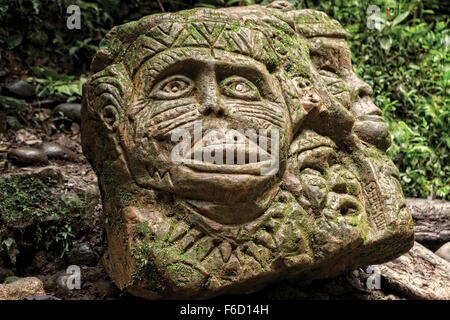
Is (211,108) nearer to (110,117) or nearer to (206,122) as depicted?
(206,122)

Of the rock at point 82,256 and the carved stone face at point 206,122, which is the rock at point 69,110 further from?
the carved stone face at point 206,122

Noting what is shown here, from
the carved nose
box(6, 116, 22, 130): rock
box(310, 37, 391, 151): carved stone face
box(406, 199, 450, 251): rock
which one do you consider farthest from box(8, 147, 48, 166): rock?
box(406, 199, 450, 251): rock

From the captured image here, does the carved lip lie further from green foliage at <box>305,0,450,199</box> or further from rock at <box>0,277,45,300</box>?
green foliage at <box>305,0,450,199</box>

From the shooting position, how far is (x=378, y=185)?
9.46 ft

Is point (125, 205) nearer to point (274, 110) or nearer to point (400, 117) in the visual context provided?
point (274, 110)

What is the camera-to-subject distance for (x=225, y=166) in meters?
2.31

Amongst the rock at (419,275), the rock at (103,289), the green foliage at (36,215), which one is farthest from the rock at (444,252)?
the green foliage at (36,215)

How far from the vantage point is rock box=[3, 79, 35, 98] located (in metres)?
4.79

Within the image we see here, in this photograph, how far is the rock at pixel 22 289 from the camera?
2787 mm

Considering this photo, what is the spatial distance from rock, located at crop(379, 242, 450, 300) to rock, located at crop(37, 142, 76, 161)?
3027 mm

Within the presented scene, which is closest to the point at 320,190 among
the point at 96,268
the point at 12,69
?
the point at 96,268

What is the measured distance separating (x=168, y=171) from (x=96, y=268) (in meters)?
1.36

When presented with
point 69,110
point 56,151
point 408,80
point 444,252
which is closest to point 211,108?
point 56,151

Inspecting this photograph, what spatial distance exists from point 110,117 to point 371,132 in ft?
5.71
